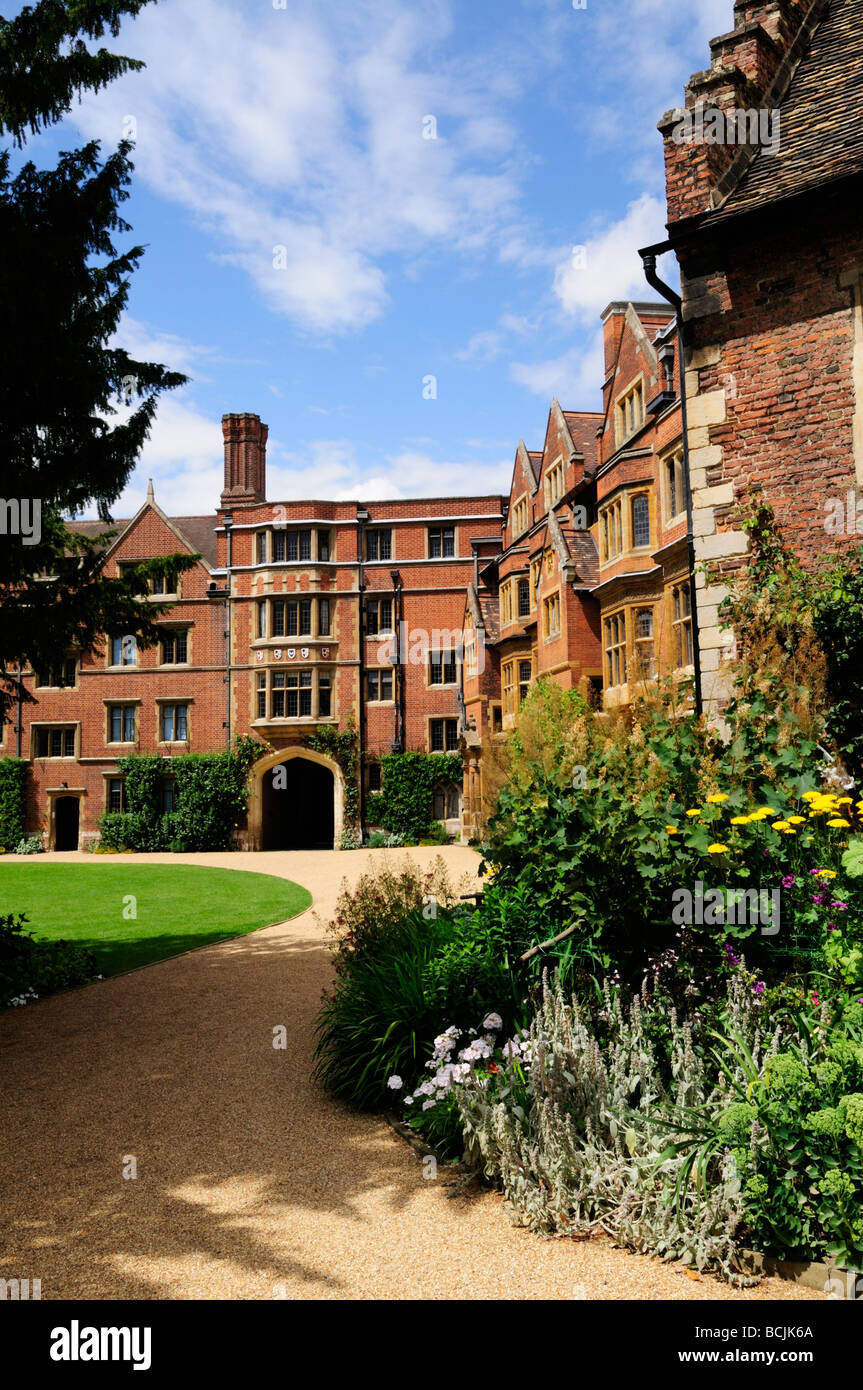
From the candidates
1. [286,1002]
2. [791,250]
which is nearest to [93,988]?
[286,1002]

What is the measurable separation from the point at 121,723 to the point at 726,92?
2872 cm

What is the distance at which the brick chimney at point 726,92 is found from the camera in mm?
8953

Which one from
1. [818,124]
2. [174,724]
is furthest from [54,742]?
[818,124]

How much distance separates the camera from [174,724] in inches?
1266

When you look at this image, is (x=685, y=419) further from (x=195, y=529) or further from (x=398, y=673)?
(x=195, y=529)

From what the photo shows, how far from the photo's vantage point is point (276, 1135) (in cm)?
521

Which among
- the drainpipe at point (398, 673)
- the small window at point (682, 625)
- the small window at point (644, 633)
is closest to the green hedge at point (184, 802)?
the drainpipe at point (398, 673)

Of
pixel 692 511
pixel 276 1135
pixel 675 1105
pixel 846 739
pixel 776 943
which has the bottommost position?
pixel 276 1135

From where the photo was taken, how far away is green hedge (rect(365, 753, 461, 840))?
30000 millimetres

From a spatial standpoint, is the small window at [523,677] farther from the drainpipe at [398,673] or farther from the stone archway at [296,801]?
the stone archway at [296,801]

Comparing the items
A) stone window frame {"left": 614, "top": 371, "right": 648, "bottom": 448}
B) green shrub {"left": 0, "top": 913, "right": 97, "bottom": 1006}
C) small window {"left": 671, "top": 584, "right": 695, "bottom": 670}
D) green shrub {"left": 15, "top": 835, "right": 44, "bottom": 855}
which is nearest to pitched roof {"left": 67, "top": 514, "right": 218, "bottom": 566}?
green shrub {"left": 15, "top": 835, "right": 44, "bottom": 855}

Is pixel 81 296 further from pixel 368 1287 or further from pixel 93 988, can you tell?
pixel 368 1287

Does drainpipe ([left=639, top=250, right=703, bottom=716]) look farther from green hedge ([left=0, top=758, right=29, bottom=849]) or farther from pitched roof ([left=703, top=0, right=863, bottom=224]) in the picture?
green hedge ([left=0, top=758, right=29, bottom=849])

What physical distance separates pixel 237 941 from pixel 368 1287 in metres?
8.61
